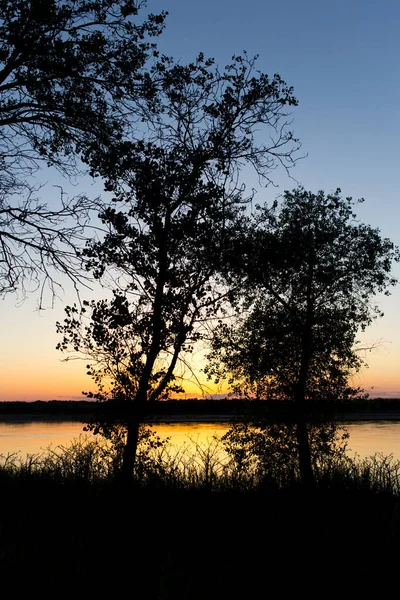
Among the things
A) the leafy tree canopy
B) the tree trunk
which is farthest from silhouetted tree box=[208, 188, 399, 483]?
the tree trunk

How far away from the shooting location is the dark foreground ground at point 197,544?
8039 millimetres

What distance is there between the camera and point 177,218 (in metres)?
16.8

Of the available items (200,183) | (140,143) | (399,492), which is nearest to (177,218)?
(200,183)

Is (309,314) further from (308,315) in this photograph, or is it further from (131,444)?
(131,444)

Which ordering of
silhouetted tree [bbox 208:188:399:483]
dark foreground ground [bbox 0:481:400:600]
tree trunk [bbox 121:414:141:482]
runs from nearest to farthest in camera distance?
dark foreground ground [bbox 0:481:400:600] → tree trunk [bbox 121:414:141:482] → silhouetted tree [bbox 208:188:399:483]

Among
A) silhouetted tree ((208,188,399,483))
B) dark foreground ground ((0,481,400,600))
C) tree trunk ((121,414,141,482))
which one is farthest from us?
silhouetted tree ((208,188,399,483))

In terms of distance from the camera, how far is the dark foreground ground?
8.04 m

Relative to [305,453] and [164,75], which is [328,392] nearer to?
[305,453]

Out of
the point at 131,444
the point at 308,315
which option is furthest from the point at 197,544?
the point at 308,315

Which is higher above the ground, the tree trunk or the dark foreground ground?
the tree trunk

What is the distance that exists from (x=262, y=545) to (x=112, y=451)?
984 centimetres

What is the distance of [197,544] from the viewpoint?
976cm

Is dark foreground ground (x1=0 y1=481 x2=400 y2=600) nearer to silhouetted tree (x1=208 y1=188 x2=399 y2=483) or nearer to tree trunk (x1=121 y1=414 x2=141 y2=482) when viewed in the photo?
tree trunk (x1=121 y1=414 x2=141 y2=482)

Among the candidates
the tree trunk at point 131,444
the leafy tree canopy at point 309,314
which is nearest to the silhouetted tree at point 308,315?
the leafy tree canopy at point 309,314
